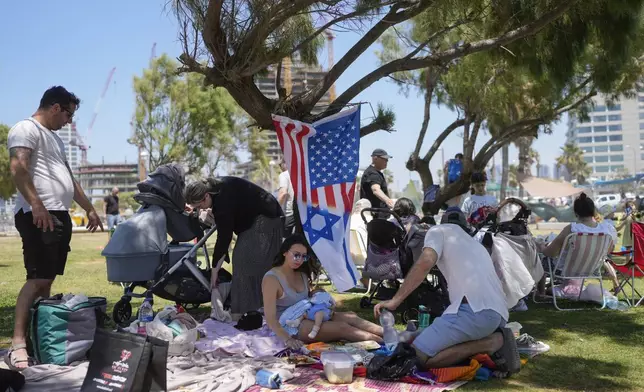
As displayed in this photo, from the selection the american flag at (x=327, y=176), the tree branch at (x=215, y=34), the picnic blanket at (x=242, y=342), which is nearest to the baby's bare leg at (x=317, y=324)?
the picnic blanket at (x=242, y=342)

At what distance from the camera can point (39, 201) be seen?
439 centimetres

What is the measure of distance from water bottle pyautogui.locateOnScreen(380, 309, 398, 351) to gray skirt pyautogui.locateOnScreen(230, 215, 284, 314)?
4.33ft

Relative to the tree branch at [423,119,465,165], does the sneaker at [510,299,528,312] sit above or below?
below

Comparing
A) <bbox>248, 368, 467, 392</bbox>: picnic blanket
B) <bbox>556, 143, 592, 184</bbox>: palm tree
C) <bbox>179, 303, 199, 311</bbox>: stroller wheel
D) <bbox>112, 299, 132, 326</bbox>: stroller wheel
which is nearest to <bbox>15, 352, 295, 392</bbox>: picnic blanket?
<bbox>248, 368, 467, 392</bbox>: picnic blanket

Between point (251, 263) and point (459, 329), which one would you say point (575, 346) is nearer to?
point (459, 329)

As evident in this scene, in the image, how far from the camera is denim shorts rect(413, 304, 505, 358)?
4.05 m

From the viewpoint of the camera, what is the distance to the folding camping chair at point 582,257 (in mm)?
6434

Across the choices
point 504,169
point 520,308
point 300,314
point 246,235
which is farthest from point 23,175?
point 504,169

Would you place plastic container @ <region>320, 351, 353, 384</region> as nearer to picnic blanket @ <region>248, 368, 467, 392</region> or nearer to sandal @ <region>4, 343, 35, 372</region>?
picnic blanket @ <region>248, 368, 467, 392</region>

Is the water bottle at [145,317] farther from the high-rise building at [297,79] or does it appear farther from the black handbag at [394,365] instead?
the high-rise building at [297,79]

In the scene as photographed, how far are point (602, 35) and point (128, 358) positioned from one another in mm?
5682

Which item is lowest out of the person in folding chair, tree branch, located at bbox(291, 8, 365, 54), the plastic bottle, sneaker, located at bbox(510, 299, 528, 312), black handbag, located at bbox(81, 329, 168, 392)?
sneaker, located at bbox(510, 299, 528, 312)

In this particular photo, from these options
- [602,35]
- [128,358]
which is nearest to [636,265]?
[602,35]

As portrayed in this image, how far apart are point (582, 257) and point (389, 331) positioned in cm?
277
